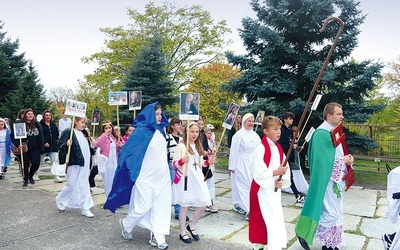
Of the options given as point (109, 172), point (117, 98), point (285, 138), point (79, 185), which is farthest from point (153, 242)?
point (117, 98)

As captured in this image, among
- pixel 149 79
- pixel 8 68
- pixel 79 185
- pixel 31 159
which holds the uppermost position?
pixel 8 68

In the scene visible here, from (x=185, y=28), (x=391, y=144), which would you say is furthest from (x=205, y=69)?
(x=391, y=144)

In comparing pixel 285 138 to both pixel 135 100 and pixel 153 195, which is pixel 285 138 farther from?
pixel 153 195

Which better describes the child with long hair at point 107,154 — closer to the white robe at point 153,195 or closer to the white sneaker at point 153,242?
the white robe at point 153,195

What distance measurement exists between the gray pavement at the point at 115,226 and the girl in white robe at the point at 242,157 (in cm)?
Answer: 48

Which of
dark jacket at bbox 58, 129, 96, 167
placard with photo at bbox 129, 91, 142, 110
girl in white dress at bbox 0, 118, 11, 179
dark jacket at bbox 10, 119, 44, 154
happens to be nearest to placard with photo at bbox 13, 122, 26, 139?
dark jacket at bbox 10, 119, 44, 154

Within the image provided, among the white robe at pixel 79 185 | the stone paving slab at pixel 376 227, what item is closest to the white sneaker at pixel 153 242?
the white robe at pixel 79 185

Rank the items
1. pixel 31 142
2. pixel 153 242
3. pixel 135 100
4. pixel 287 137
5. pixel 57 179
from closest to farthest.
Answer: pixel 153 242 < pixel 287 137 < pixel 135 100 < pixel 31 142 < pixel 57 179

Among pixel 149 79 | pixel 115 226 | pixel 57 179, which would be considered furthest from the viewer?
pixel 149 79

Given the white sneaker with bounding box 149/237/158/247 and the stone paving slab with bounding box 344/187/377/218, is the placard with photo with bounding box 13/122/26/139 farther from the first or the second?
the stone paving slab with bounding box 344/187/377/218

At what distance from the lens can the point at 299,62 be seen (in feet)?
36.7

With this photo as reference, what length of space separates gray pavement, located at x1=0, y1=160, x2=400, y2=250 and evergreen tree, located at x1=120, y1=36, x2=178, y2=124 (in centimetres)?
772

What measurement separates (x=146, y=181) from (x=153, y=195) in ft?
0.74

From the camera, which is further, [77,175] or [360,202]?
[360,202]
